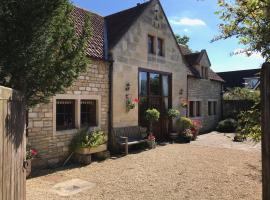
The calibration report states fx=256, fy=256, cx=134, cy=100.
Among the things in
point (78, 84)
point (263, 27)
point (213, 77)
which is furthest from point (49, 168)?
point (213, 77)

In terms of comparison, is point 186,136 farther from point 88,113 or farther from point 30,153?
point 30,153

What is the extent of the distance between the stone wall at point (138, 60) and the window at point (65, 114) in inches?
80.1

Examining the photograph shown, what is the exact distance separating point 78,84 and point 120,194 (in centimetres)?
498

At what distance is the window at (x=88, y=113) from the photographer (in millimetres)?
10328

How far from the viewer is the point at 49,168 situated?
27.9ft

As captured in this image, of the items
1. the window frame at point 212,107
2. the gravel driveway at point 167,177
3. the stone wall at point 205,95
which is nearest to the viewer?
the gravel driveway at point 167,177

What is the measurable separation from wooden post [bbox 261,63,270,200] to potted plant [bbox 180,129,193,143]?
12.2 metres

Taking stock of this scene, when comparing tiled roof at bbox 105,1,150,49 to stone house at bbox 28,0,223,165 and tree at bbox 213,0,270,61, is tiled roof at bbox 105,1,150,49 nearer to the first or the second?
stone house at bbox 28,0,223,165

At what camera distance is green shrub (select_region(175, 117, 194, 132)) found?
14734 millimetres

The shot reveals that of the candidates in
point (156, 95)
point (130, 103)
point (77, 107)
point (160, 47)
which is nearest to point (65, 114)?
point (77, 107)

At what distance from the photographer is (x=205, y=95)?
19.1 meters

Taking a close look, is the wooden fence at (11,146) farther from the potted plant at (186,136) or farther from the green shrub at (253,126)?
the potted plant at (186,136)

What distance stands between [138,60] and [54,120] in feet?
18.3

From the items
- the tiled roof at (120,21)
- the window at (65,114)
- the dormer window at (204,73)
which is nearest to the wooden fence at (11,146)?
the window at (65,114)
